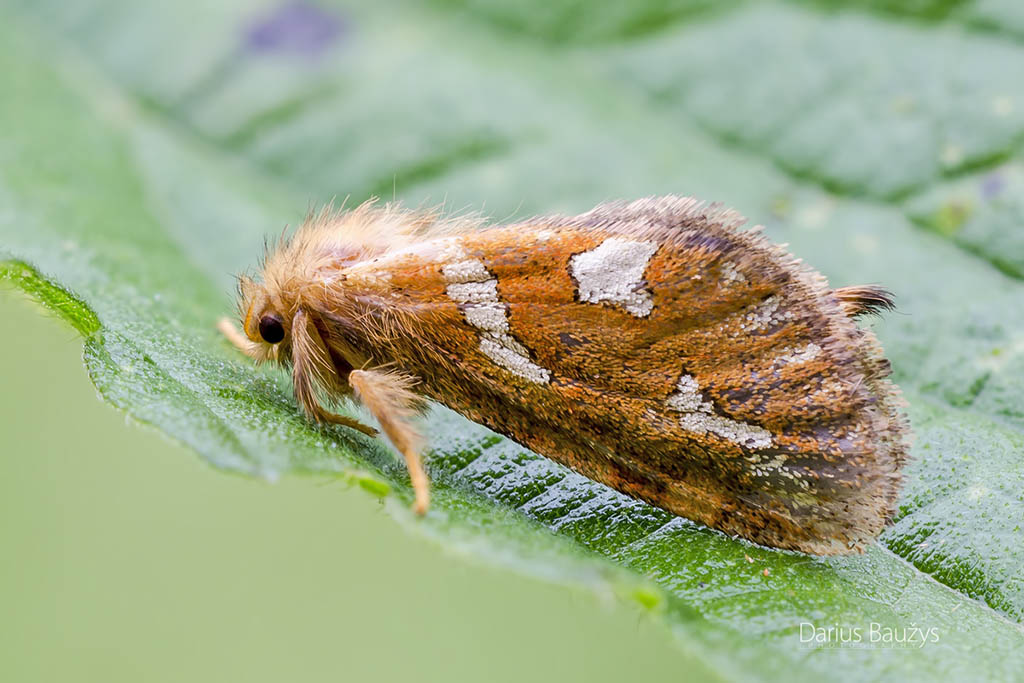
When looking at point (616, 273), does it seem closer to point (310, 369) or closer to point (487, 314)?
point (487, 314)

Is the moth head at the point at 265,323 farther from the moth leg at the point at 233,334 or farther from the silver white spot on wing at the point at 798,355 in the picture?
the silver white spot on wing at the point at 798,355

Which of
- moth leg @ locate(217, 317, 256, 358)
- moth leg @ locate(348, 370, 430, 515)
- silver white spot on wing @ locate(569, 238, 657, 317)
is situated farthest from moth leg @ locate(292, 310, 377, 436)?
silver white spot on wing @ locate(569, 238, 657, 317)

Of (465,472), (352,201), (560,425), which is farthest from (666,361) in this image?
(352,201)

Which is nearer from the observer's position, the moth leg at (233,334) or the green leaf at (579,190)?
the green leaf at (579,190)

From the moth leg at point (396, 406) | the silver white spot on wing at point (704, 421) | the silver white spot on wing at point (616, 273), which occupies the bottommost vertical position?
the moth leg at point (396, 406)

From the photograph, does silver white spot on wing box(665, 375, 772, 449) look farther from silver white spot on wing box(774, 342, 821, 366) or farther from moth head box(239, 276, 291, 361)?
moth head box(239, 276, 291, 361)

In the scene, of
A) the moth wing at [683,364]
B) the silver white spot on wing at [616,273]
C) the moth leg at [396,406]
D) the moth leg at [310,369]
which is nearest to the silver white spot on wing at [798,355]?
the moth wing at [683,364]

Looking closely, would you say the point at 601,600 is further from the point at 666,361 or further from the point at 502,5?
the point at 502,5
